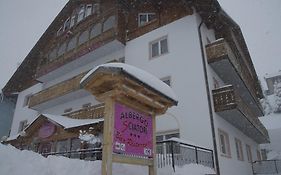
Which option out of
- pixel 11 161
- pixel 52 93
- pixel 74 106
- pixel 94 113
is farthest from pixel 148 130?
pixel 52 93

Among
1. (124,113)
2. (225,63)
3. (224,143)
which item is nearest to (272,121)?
(224,143)

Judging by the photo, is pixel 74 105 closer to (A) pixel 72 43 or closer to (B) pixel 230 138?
(A) pixel 72 43

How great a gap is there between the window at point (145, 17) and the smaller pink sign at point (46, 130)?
9.41 m

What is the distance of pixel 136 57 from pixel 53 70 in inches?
376

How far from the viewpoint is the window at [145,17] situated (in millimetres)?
17928

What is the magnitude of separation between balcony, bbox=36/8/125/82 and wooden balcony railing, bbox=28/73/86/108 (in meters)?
1.97

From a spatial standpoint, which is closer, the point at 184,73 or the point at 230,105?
the point at 230,105

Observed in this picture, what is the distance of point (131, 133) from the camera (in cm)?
618

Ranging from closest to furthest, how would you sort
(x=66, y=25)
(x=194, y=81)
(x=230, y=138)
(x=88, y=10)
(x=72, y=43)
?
(x=194, y=81) < (x=230, y=138) < (x=88, y=10) < (x=72, y=43) < (x=66, y=25)

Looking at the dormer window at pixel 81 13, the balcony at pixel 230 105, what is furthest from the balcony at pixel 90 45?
the balcony at pixel 230 105

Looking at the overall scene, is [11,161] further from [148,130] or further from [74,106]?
[74,106]

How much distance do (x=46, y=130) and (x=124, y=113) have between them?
12307 mm

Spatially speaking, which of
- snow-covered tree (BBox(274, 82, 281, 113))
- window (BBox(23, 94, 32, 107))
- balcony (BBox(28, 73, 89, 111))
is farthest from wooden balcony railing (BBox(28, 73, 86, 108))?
snow-covered tree (BBox(274, 82, 281, 113))

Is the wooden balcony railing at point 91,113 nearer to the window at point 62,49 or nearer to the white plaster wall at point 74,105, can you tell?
the white plaster wall at point 74,105
